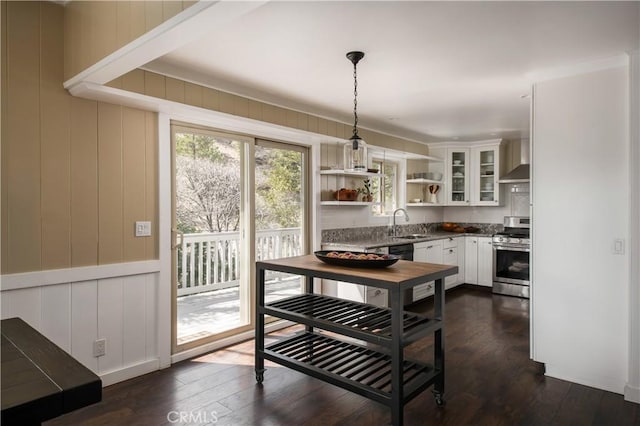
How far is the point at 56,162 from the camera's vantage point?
2.65m

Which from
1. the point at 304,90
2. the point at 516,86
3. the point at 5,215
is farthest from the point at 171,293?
the point at 516,86

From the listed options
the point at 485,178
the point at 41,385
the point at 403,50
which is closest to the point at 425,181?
the point at 485,178

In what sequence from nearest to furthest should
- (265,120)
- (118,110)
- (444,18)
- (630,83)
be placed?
(444,18), (630,83), (118,110), (265,120)

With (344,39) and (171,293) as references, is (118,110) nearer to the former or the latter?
(171,293)

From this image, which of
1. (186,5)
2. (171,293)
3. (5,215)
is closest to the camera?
(186,5)

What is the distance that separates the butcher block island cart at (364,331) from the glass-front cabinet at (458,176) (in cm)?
428

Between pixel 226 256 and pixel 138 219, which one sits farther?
pixel 226 256

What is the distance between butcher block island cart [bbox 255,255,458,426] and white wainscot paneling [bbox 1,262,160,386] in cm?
92

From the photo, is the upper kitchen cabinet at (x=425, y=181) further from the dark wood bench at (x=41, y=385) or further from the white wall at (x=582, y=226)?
the dark wood bench at (x=41, y=385)

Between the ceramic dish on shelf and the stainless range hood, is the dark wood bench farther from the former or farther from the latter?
the stainless range hood

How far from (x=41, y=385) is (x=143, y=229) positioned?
2252mm

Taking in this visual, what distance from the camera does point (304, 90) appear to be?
149 inches

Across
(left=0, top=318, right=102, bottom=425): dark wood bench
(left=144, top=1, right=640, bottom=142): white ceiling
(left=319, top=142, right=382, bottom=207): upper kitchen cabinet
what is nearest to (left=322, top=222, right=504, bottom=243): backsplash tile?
(left=319, top=142, right=382, bottom=207): upper kitchen cabinet

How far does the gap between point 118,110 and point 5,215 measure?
1.03 m
